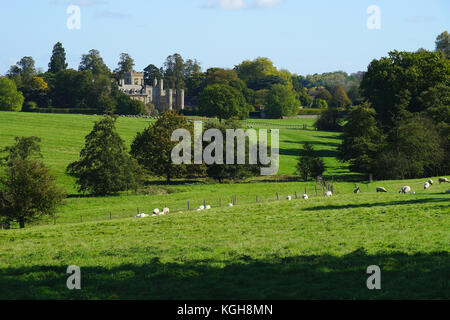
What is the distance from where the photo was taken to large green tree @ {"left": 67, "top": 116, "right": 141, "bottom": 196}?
52688mm

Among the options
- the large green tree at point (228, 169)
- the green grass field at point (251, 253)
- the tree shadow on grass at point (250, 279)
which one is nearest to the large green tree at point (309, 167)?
the large green tree at point (228, 169)

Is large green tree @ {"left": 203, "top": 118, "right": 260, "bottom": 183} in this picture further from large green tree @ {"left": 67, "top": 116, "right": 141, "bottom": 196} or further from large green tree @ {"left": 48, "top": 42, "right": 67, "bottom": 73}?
large green tree @ {"left": 48, "top": 42, "right": 67, "bottom": 73}

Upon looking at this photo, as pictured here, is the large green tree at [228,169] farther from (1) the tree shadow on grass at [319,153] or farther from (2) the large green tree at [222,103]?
(2) the large green tree at [222,103]

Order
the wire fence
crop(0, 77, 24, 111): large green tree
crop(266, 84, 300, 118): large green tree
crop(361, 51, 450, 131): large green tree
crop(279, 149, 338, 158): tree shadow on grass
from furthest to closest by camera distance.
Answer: crop(266, 84, 300, 118): large green tree < crop(0, 77, 24, 111): large green tree < crop(279, 149, 338, 158): tree shadow on grass < crop(361, 51, 450, 131): large green tree < the wire fence

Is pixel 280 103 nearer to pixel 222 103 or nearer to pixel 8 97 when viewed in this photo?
pixel 222 103

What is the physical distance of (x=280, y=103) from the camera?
15838cm

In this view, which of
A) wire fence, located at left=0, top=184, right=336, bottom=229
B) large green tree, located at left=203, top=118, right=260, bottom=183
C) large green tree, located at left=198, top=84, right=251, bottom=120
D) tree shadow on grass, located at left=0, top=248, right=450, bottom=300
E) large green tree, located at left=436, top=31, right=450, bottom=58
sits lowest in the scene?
wire fence, located at left=0, top=184, right=336, bottom=229

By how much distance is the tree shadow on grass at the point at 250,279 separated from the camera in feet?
42.2

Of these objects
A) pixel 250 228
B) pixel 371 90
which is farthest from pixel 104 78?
pixel 250 228

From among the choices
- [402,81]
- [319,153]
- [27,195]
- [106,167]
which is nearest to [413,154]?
[402,81]

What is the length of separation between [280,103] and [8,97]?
69902 millimetres

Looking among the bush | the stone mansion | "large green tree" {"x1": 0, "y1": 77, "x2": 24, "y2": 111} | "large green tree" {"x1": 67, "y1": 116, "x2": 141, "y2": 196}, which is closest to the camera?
"large green tree" {"x1": 67, "y1": 116, "x2": 141, "y2": 196}

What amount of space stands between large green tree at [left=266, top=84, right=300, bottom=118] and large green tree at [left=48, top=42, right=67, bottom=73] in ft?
249

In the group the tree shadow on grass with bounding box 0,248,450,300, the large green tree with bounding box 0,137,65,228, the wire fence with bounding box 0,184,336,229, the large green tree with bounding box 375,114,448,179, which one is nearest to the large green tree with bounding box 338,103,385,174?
the large green tree with bounding box 375,114,448,179
